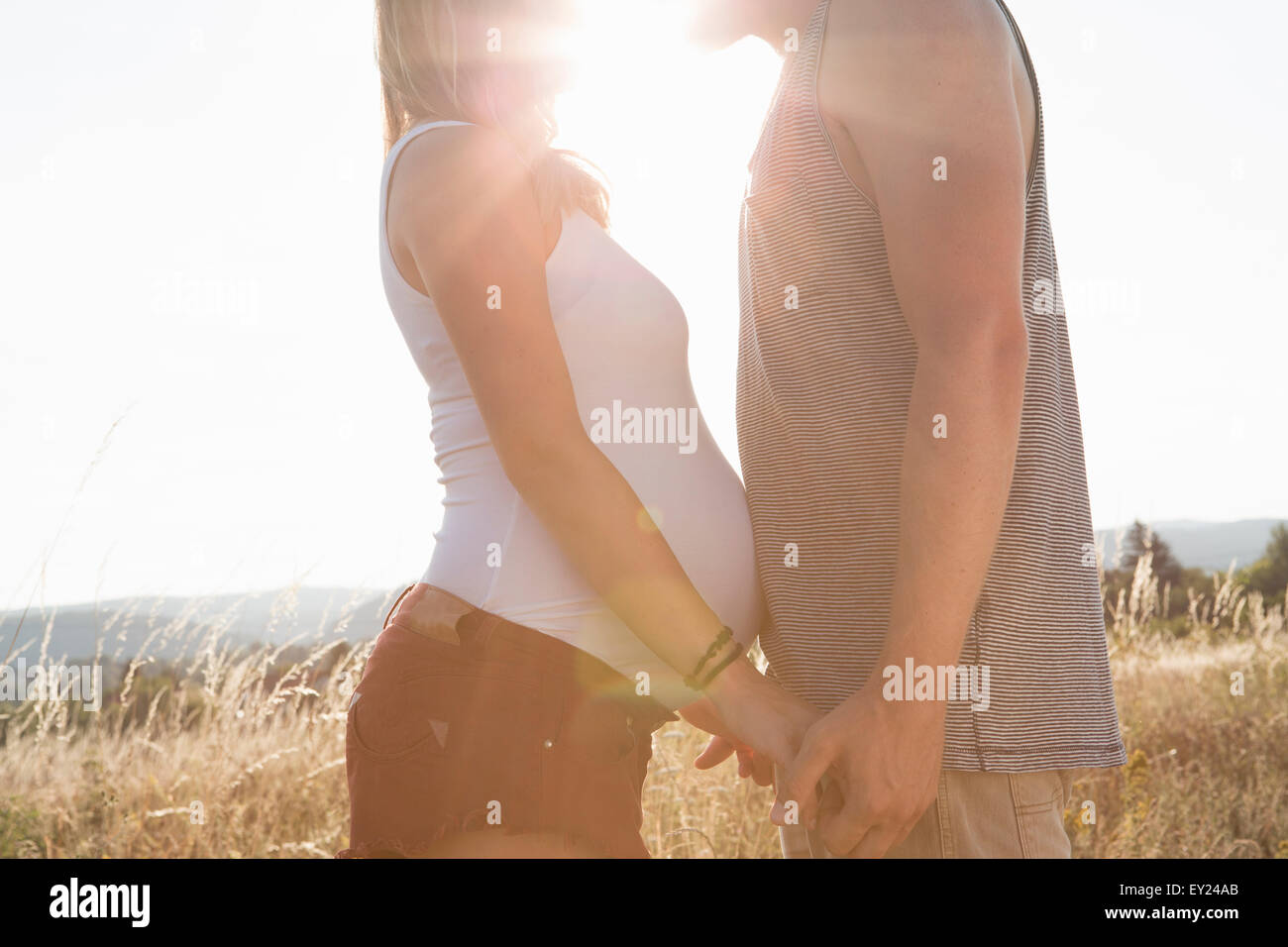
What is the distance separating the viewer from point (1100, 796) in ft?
11.6

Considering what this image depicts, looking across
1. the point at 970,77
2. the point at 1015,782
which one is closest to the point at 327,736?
the point at 1015,782

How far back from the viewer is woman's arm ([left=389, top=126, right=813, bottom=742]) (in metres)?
1.31

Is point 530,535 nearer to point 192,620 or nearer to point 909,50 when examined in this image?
point 909,50

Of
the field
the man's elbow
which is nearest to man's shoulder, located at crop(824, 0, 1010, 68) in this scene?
the man's elbow

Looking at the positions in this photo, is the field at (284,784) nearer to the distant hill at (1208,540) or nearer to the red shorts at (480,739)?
the distant hill at (1208,540)

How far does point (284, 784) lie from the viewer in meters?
3.57

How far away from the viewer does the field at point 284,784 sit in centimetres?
309

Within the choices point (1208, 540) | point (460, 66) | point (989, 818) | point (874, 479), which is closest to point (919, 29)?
point (874, 479)

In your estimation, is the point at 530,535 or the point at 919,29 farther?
the point at 530,535

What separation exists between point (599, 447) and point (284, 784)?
281cm

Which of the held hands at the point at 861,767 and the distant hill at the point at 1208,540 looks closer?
the held hands at the point at 861,767

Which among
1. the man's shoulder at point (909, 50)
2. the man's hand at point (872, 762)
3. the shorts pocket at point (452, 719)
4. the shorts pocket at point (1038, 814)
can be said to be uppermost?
the man's shoulder at point (909, 50)

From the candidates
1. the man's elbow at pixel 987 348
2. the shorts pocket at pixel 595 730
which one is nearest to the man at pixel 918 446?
the man's elbow at pixel 987 348

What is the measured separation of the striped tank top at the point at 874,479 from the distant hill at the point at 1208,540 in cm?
315
